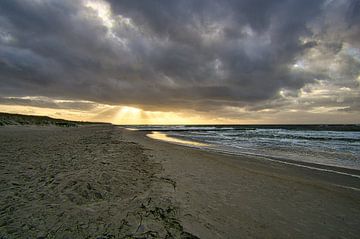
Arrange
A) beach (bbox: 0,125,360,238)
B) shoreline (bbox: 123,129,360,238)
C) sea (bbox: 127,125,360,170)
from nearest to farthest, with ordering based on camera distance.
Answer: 1. beach (bbox: 0,125,360,238)
2. shoreline (bbox: 123,129,360,238)
3. sea (bbox: 127,125,360,170)

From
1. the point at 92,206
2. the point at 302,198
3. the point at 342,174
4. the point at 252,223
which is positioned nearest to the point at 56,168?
the point at 92,206

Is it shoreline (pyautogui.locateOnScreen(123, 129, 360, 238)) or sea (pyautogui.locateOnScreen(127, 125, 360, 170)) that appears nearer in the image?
shoreline (pyautogui.locateOnScreen(123, 129, 360, 238))

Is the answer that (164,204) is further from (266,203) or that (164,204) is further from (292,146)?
(292,146)

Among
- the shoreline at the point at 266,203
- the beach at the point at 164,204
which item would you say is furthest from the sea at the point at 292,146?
the beach at the point at 164,204

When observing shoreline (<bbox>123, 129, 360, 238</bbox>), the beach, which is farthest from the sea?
the beach

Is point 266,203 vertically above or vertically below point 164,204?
below

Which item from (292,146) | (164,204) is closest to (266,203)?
(164,204)

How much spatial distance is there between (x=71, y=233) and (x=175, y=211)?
2253 millimetres

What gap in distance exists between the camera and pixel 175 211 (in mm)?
4477

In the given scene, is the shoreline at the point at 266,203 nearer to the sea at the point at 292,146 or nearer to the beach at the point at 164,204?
the beach at the point at 164,204

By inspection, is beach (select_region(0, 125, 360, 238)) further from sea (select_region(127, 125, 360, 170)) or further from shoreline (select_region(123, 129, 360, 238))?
sea (select_region(127, 125, 360, 170))

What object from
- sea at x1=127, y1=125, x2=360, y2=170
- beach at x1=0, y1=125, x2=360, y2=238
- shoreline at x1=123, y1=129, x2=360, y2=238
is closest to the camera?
beach at x1=0, y1=125, x2=360, y2=238

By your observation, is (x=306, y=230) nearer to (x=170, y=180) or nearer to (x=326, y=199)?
(x=326, y=199)

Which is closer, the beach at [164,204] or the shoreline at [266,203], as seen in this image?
the beach at [164,204]
